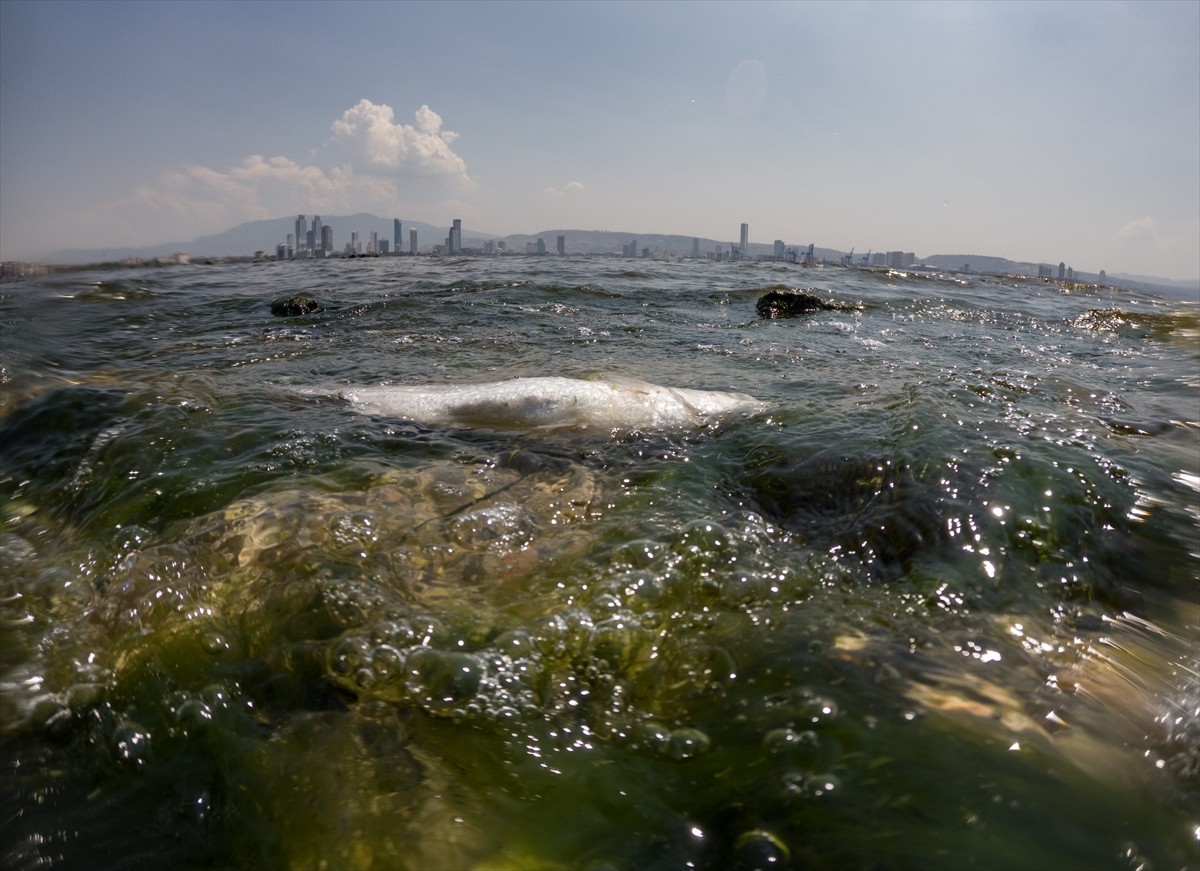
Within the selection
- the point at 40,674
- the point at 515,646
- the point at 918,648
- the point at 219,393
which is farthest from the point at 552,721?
the point at 219,393

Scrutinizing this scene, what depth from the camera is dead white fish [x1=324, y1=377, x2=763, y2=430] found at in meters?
4.18

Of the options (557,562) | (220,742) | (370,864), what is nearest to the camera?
(370,864)

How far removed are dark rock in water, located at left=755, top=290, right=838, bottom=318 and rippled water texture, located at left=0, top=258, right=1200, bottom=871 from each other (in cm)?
570

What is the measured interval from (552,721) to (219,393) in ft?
14.4

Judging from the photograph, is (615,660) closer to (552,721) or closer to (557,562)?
(552,721)

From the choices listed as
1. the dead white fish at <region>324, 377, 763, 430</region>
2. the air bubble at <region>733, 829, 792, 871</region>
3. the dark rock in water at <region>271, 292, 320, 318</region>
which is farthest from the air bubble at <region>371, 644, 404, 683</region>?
the dark rock in water at <region>271, 292, 320, 318</region>

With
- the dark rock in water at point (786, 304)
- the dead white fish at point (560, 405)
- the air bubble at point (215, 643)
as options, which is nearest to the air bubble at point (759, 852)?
the air bubble at point (215, 643)

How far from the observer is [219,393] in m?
4.86

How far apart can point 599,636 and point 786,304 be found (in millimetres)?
9414

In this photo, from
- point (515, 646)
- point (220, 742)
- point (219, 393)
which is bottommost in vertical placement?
point (220, 742)

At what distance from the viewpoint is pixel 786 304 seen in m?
10.4

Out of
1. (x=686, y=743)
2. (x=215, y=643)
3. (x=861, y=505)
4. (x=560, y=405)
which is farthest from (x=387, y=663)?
(x=560, y=405)

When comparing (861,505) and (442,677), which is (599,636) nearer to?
(442,677)

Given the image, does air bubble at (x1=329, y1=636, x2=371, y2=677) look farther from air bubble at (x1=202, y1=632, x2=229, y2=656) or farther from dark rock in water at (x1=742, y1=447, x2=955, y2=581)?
dark rock in water at (x1=742, y1=447, x2=955, y2=581)
